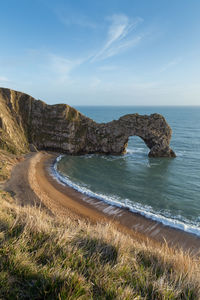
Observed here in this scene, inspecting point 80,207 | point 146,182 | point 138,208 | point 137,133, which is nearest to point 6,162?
point 80,207

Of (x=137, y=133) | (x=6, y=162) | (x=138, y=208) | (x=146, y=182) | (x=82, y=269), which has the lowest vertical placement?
(x=138, y=208)

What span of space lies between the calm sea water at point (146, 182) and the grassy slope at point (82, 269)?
1384 cm

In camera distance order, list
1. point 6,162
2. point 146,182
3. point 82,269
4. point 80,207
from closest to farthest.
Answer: point 82,269 < point 80,207 < point 146,182 < point 6,162

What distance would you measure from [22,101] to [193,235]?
153ft

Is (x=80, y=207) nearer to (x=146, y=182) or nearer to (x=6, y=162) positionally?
(x=146, y=182)

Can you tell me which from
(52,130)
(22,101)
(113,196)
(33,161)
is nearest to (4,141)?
(33,161)

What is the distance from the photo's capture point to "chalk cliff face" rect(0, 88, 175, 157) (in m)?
39.4

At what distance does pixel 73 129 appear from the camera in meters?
40.6

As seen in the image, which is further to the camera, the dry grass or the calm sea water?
the calm sea water

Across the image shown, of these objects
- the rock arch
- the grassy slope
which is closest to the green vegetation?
the rock arch

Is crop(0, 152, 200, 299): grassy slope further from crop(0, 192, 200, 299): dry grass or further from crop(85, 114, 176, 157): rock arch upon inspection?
crop(85, 114, 176, 157): rock arch

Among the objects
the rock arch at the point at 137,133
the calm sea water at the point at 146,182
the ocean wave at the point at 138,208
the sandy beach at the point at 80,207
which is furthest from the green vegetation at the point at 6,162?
the rock arch at the point at 137,133

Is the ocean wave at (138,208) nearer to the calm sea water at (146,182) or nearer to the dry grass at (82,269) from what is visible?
the calm sea water at (146,182)

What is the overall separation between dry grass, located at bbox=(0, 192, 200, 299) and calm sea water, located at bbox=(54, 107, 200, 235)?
45.7 ft
